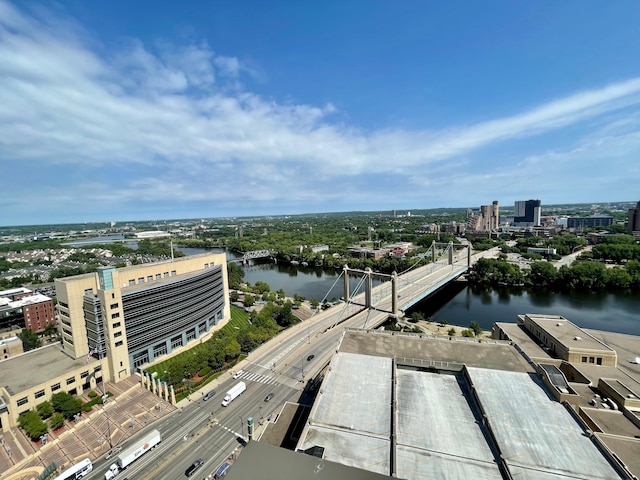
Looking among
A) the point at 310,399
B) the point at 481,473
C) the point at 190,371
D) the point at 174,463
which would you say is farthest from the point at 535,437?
the point at 190,371

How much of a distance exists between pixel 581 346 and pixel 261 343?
34519 millimetres

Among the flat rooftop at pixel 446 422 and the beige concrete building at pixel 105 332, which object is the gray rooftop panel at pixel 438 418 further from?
the beige concrete building at pixel 105 332

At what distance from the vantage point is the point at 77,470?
2044 centimetres

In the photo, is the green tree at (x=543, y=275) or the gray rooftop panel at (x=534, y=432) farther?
the green tree at (x=543, y=275)

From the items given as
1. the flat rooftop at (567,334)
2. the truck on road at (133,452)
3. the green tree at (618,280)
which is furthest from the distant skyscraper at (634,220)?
A: the truck on road at (133,452)

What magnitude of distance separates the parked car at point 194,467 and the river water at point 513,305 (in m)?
42.0

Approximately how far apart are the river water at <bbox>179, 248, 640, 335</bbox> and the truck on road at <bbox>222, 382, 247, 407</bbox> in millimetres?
36063

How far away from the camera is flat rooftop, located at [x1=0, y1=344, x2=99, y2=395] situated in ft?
92.5

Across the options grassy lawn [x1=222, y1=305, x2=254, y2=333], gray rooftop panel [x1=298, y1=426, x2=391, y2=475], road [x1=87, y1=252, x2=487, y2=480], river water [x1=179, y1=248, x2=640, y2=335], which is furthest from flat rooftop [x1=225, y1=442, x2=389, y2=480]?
river water [x1=179, y1=248, x2=640, y2=335]

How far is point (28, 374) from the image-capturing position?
29766 mm

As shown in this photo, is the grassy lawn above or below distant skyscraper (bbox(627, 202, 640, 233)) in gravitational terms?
below

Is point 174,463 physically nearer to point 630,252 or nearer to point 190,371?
point 190,371

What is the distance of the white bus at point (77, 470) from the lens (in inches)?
782

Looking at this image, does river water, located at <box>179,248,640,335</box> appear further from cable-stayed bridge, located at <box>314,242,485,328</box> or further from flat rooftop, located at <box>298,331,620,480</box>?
flat rooftop, located at <box>298,331,620,480</box>
